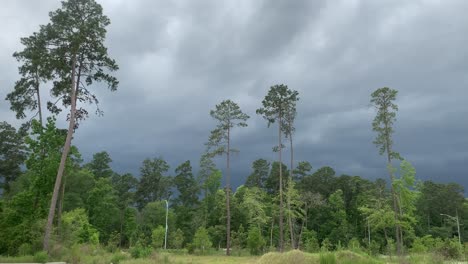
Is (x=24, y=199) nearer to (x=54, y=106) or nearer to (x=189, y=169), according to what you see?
(x=54, y=106)

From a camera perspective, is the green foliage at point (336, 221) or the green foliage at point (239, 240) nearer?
the green foliage at point (239, 240)

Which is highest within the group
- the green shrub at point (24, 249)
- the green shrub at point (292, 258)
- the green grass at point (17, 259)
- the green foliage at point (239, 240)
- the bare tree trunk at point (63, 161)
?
the bare tree trunk at point (63, 161)

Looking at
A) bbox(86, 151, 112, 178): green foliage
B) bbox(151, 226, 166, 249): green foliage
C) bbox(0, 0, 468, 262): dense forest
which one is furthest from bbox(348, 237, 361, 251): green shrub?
bbox(86, 151, 112, 178): green foliage

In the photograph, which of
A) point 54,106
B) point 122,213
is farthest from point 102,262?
point 122,213

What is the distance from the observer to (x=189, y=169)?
82.9 meters

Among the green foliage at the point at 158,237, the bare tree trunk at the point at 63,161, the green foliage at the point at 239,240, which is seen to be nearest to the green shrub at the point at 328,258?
the bare tree trunk at the point at 63,161

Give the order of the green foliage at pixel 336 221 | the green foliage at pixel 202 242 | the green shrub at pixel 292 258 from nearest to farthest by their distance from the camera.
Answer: the green shrub at pixel 292 258
the green foliage at pixel 202 242
the green foliage at pixel 336 221

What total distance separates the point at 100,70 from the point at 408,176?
27.1 meters

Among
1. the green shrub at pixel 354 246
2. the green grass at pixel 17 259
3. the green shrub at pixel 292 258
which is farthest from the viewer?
the green grass at pixel 17 259

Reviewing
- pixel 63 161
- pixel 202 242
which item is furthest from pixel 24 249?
pixel 202 242

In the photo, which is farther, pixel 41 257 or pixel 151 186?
pixel 151 186

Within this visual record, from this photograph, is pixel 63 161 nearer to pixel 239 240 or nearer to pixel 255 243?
pixel 255 243

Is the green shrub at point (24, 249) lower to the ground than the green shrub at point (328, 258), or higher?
lower

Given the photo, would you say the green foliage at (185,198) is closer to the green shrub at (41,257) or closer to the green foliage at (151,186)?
the green foliage at (151,186)
